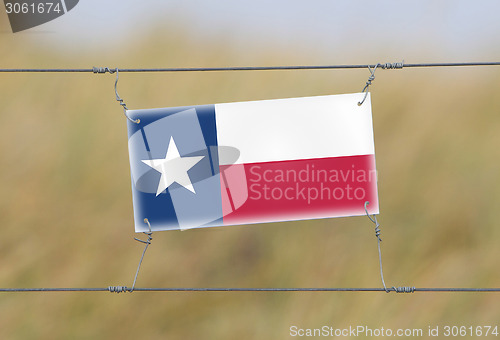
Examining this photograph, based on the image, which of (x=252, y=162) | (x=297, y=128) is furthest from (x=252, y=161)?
(x=297, y=128)

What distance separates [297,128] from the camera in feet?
5.74

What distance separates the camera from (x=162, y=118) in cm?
173

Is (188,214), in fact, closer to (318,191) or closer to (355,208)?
(318,191)

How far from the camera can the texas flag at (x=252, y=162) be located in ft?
5.64

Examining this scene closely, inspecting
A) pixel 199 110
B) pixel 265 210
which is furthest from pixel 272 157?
pixel 199 110

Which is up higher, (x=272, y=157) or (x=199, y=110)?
(x=199, y=110)

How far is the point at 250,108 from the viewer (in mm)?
1747

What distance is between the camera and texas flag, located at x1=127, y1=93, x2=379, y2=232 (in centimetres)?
172

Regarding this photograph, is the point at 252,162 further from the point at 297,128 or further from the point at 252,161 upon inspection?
the point at 297,128

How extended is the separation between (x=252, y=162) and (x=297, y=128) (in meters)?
0.19

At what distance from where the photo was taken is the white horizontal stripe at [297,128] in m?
1.73

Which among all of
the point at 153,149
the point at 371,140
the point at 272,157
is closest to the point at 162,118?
the point at 153,149

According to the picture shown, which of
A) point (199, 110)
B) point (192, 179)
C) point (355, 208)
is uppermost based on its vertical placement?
point (199, 110)

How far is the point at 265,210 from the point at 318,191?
0.60 ft
